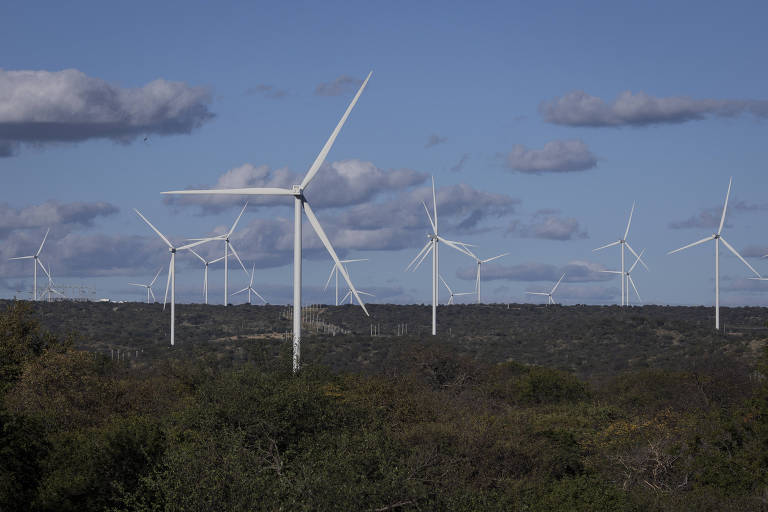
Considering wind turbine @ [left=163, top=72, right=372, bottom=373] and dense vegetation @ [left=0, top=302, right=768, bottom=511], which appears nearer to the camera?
dense vegetation @ [left=0, top=302, right=768, bottom=511]

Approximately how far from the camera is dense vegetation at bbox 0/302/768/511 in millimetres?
30453

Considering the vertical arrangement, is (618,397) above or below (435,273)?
below

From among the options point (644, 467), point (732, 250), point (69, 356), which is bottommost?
point (644, 467)

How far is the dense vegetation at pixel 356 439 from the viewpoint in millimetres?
30453

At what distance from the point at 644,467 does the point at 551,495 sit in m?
9.85

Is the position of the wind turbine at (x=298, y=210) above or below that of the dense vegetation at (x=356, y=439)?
above

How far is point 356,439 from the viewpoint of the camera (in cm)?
3662

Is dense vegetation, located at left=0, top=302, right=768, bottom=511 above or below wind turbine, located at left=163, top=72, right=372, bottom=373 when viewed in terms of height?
below

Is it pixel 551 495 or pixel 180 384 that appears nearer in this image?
pixel 551 495

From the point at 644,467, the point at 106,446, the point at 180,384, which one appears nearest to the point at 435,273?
the point at 180,384

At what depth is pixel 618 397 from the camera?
73125 millimetres

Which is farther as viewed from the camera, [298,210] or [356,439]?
[298,210]

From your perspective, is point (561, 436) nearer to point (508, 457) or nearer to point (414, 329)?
point (508, 457)

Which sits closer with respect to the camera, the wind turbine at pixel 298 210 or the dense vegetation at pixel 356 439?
the dense vegetation at pixel 356 439
